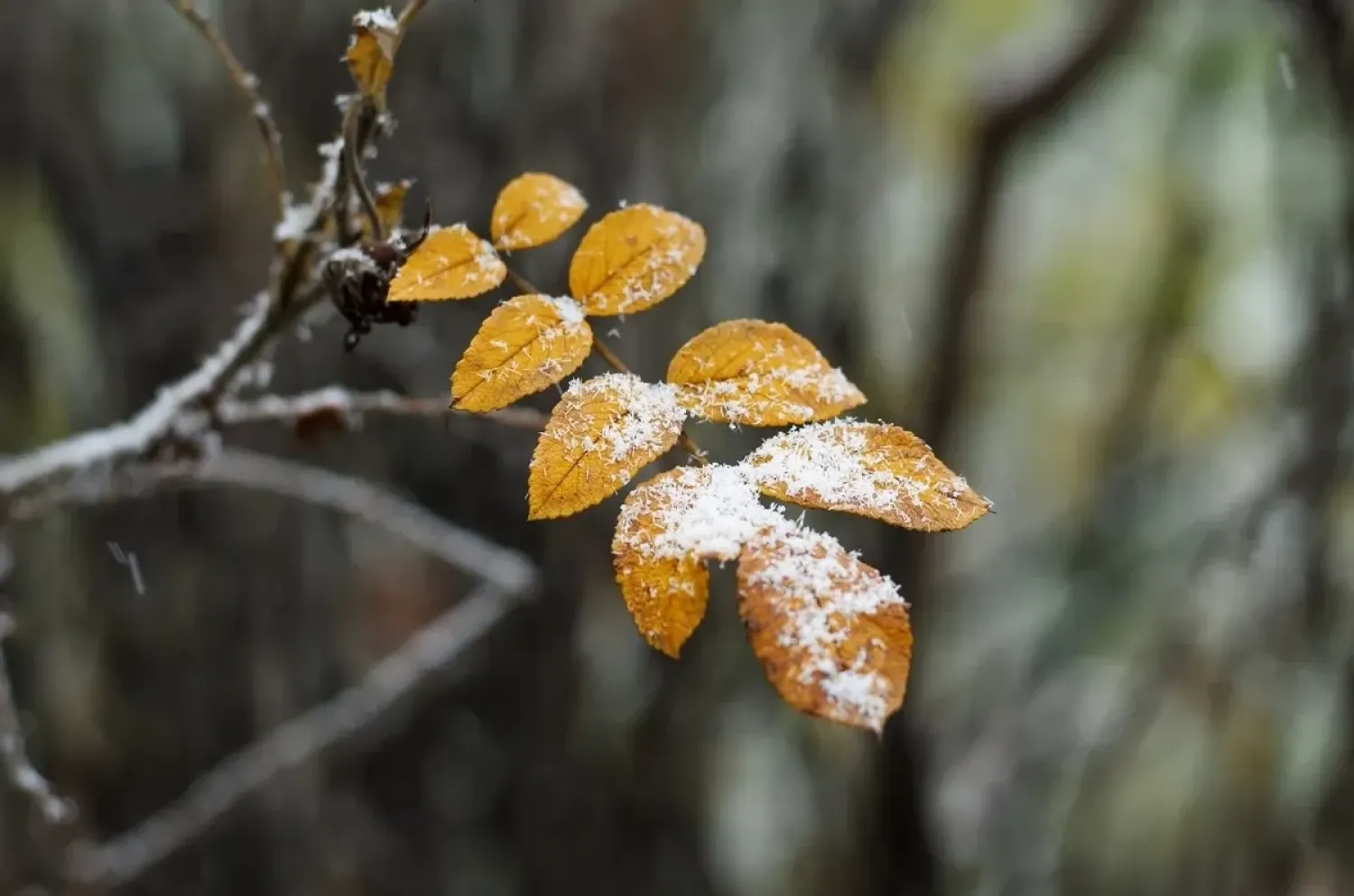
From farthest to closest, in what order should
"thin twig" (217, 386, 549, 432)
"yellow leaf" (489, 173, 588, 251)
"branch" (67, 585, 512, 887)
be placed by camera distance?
"branch" (67, 585, 512, 887)
"thin twig" (217, 386, 549, 432)
"yellow leaf" (489, 173, 588, 251)

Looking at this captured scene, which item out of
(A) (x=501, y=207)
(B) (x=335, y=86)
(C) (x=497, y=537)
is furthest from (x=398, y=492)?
(A) (x=501, y=207)

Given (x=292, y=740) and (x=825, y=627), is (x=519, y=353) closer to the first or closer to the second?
(x=825, y=627)

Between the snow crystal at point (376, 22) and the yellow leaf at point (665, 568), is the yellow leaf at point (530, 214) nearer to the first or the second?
the snow crystal at point (376, 22)

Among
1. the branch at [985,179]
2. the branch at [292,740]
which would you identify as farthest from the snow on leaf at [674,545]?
the branch at [985,179]

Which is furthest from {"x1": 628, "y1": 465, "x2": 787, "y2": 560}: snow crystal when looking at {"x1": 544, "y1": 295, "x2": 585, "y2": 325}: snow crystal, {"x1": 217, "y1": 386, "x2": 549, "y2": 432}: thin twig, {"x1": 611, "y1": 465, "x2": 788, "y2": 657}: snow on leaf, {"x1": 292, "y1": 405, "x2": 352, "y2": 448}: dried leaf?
{"x1": 292, "y1": 405, "x2": 352, "y2": 448}: dried leaf

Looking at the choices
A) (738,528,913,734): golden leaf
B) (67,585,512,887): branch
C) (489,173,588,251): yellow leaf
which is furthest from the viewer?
(67,585,512,887): branch

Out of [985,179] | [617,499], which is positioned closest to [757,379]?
[617,499]

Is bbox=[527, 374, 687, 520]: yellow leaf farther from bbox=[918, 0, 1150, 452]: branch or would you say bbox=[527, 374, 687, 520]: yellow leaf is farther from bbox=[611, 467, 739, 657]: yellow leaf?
bbox=[918, 0, 1150, 452]: branch
